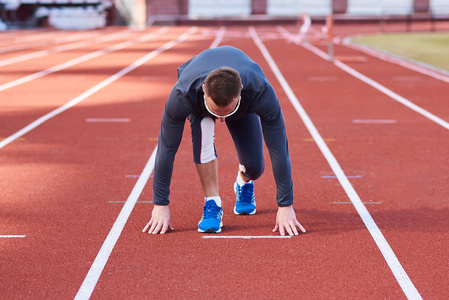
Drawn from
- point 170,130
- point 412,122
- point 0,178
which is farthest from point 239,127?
point 412,122

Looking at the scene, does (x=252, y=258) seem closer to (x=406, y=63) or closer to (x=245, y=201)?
(x=245, y=201)

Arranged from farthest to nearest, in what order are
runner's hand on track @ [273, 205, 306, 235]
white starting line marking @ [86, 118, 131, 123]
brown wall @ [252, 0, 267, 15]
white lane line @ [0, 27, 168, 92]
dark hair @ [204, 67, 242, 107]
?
1. brown wall @ [252, 0, 267, 15]
2. white lane line @ [0, 27, 168, 92]
3. white starting line marking @ [86, 118, 131, 123]
4. runner's hand on track @ [273, 205, 306, 235]
5. dark hair @ [204, 67, 242, 107]

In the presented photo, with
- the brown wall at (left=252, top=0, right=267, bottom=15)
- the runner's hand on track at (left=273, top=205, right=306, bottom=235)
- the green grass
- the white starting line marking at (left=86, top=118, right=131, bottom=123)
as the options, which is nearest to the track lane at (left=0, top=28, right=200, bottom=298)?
the white starting line marking at (left=86, top=118, right=131, bottom=123)

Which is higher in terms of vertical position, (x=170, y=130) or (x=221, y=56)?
(x=221, y=56)

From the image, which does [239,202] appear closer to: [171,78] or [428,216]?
[428,216]

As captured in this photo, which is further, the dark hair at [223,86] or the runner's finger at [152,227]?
the runner's finger at [152,227]

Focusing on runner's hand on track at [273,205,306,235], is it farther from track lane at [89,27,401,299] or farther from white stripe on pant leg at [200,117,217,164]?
white stripe on pant leg at [200,117,217,164]

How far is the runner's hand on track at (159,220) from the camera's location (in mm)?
4315

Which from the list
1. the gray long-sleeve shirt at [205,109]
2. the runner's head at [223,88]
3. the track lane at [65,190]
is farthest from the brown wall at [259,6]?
the runner's head at [223,88]

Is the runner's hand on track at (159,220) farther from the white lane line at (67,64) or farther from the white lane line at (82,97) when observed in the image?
the white lane line at (67,64)

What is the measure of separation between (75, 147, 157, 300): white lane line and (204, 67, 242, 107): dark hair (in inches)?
51.2

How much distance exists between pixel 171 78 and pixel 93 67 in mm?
2875

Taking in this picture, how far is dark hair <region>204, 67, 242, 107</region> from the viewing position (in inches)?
130

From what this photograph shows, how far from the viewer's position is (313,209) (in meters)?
5.00
